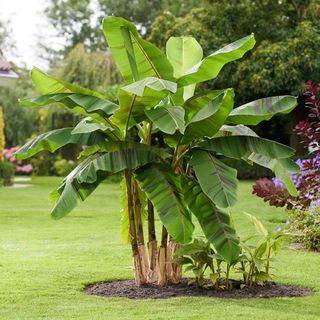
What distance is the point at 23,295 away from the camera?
7.01 metres

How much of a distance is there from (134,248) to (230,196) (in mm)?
1327

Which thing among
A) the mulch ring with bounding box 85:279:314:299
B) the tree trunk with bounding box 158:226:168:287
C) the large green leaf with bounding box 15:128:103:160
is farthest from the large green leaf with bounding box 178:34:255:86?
the mulch ring with bounding box 85:279:314:299

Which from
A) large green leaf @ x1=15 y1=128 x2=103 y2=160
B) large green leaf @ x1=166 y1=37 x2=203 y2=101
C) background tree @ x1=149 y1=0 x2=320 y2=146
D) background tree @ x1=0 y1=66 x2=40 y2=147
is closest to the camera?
large green leaf @ x1=15 y1=128 x2=103 y2=160

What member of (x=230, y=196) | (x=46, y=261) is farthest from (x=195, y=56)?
(x=46, y=261)

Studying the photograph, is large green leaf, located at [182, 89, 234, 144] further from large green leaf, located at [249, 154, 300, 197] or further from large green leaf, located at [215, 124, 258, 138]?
large green leaf, located at [249, 154, 300, 197]

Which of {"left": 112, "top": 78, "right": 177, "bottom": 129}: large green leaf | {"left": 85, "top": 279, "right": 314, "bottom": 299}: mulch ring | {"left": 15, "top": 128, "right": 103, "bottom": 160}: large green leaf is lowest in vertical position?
{"left": 85, "top": 279, "right": 314, "bottom": 299}: mulch ring

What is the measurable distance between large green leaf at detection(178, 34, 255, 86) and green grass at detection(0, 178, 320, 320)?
189 centimetres

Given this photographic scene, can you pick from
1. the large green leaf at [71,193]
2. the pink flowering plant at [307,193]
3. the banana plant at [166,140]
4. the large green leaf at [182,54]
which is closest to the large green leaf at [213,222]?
the banana plant at [166,140]

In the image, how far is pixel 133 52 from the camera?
6742 millimetres

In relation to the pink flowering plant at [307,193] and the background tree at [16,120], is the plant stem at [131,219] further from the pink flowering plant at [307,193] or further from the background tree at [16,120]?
the background tree at [16,120]

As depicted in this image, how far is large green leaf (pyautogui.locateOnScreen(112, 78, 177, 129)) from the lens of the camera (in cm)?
614

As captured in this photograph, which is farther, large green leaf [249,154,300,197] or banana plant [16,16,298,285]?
large green leaf [249,154,300,197]

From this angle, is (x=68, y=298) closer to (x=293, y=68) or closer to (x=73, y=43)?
(x=293, y=68)

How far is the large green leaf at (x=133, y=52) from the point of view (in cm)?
667
